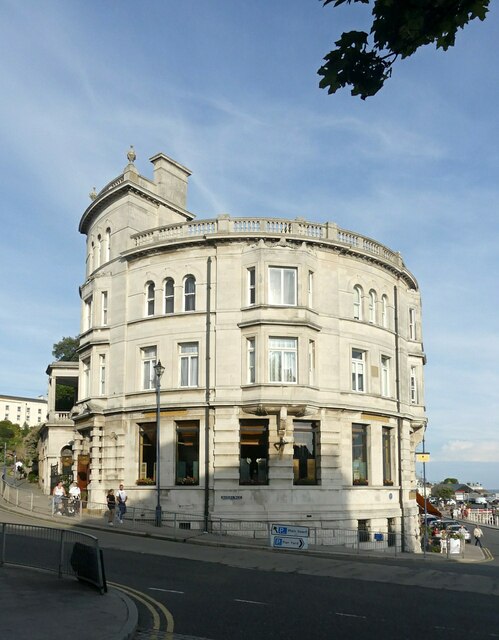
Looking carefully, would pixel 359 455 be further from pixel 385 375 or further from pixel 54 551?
pixel 54 551

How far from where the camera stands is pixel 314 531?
31.2 m

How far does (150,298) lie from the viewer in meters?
37.1

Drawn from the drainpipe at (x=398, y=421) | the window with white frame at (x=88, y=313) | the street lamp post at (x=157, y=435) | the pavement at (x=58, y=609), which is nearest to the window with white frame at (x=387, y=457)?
the drainpipe at (x=398, y=421)

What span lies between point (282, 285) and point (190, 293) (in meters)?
4.70

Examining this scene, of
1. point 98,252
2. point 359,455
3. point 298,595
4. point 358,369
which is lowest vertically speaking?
point 298,595

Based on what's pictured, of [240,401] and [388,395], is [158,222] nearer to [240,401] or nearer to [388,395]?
[240,401]

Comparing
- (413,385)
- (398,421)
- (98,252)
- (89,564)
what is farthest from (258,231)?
(89,564)

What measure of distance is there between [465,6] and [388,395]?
3294 cm

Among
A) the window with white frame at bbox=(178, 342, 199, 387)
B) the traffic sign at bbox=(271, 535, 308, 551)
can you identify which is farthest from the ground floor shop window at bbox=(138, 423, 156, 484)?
the traffic sign at bbox=(271, 535, 308, 551)

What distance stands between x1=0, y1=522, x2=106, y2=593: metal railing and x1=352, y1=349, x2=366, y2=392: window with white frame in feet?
70.2

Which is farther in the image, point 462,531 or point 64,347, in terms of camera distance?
point 64,347

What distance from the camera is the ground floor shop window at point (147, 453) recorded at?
115ft

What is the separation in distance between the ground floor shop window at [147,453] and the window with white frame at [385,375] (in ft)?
40.5

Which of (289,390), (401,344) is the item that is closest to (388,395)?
(401,344)
